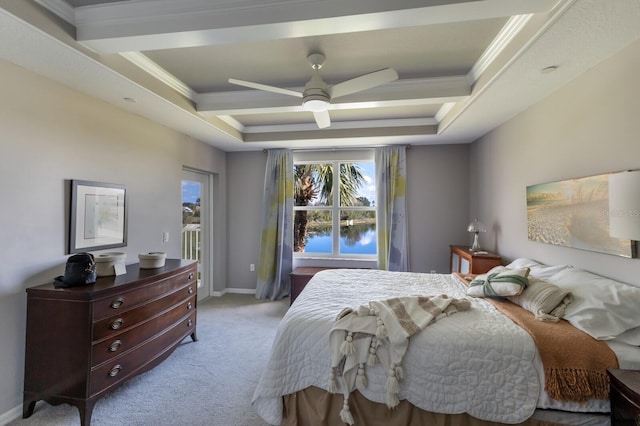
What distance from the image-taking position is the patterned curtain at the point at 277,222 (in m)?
4.60

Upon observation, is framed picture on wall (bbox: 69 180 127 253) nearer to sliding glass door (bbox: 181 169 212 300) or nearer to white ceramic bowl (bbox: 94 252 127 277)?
white ceramic bowl (bbox: 94 252 127 277)

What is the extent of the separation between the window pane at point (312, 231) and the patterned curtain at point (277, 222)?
25 centimetres

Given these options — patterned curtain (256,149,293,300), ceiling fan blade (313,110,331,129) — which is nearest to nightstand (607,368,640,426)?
ceiling fan blade (313,110,331,129)

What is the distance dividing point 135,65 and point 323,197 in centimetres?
313

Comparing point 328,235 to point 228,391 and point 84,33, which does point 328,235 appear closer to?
point 228,391

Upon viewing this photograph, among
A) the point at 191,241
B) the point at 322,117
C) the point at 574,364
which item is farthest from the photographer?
the point at 191,241

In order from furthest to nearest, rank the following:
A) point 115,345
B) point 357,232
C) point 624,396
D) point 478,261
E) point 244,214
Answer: point 244,214, point 357,232, point 478,261, point 115,345, point 624,396

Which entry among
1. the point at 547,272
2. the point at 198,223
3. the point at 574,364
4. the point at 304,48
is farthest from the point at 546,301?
the point at 198,223

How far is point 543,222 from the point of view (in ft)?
8.40

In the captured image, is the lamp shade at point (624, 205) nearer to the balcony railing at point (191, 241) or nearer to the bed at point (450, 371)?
the bed at point (450, 371)

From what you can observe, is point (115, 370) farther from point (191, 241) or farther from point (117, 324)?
point (191, 241)

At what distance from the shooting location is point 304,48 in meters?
2.21

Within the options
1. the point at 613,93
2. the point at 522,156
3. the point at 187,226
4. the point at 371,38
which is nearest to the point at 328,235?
the point at 187,226

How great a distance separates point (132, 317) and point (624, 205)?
11.4 feet
